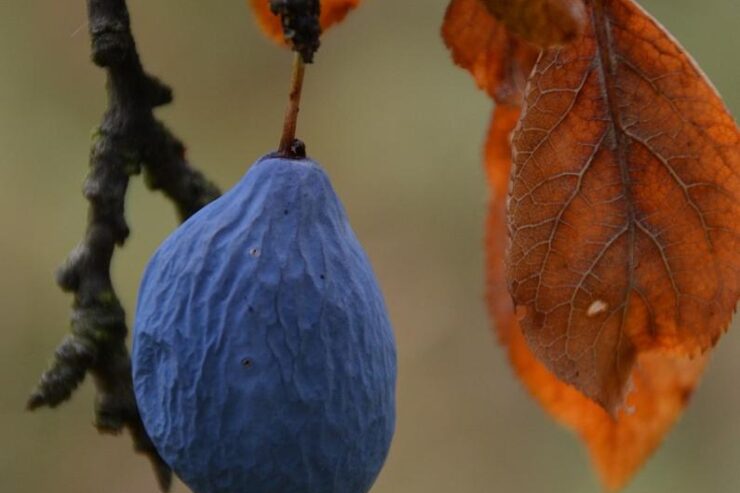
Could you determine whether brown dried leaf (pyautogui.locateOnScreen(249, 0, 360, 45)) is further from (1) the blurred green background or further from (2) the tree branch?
(1) the blurred green background

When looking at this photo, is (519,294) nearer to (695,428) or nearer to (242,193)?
(242,193)

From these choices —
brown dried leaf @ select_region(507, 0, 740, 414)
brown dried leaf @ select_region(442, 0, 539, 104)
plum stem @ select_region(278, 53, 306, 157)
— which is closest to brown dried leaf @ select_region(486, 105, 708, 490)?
brown dried leaf @ select_region(442, 0, 539, 104)

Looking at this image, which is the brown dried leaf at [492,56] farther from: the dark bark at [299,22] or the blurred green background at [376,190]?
the blurred green background at [376,190]

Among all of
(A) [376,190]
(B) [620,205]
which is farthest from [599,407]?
(A) [376,190]

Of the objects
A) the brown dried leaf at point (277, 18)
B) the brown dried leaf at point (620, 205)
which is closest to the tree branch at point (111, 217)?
the brown dried leaf at point (277, 18)

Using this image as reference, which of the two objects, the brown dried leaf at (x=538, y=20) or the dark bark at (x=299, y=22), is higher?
the brown dried leaf at (x=538, y=20)
